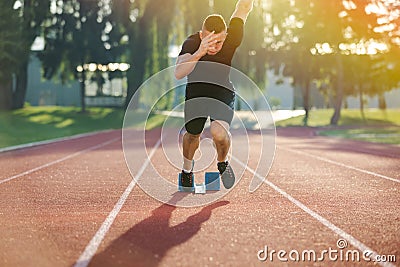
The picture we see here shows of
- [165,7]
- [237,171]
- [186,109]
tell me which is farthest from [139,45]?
[186,109]

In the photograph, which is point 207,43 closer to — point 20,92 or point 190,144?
point 190,144

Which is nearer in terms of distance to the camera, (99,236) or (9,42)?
(99,236)

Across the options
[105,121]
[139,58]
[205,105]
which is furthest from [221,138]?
[105,121]

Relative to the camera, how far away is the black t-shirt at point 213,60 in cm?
828

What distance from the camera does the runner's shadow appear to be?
5309mm

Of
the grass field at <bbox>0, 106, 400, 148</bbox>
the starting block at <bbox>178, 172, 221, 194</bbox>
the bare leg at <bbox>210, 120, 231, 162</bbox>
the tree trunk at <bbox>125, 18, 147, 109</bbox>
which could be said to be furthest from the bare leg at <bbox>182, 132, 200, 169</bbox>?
the tree trunk at <bbox>125, 18, 147, 109</bbox>

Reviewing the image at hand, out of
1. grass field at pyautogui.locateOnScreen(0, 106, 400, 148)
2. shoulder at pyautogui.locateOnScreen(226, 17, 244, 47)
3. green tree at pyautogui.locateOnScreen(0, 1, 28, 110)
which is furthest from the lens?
grass field at pyautogui.locateOnScreen(0, 106, 400, 148)

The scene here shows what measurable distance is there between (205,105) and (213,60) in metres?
0.56

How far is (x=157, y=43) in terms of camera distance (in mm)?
48344

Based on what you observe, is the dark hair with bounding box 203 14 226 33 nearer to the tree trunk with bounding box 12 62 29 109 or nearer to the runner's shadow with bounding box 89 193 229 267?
the runner's shadow with bounding box 89 193 229 267

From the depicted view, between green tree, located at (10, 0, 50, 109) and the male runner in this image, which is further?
green tree, located at (10, 0, 50, 109)

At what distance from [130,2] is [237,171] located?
36.5 meters

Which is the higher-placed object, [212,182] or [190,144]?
[190,144]

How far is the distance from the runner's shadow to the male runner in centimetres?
106
